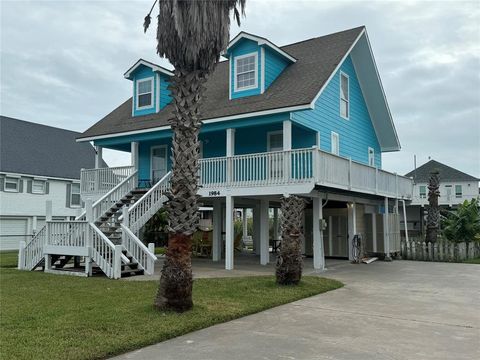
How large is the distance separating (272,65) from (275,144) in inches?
119

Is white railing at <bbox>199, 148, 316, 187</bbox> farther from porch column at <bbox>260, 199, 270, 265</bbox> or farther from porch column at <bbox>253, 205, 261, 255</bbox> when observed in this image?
porch column at <bbox>253, 205, 261, 255</bbox>

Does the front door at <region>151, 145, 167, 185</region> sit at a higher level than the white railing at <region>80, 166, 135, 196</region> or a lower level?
higher

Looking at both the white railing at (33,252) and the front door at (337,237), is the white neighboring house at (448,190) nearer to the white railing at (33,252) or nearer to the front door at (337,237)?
the front door at (337,237)

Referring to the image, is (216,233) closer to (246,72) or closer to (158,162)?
(158,162)

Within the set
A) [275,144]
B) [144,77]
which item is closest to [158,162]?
[144,77]

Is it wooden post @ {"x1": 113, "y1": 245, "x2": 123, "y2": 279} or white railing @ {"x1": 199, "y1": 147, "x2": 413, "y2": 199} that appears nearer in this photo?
wooden post @ {"x1": 113, "y1": 245, "x2": 123, "y2": 279}

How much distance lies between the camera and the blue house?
47.9 feet

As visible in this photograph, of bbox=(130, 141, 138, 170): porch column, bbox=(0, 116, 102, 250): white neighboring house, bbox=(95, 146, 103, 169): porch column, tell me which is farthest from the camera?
bbox=(0, 116, 102, 250): white neighboring house

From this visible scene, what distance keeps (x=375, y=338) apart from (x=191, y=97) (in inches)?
208

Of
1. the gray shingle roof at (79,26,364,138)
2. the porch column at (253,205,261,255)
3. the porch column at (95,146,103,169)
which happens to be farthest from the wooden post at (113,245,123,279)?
the porch column at (253,205,261,255)

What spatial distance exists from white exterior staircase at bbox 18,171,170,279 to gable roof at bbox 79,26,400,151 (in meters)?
3.59

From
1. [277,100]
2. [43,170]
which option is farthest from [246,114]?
[43,170]

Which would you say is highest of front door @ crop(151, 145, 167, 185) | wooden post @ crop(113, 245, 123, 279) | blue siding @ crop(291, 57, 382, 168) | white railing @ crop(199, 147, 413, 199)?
blue siding @ crop(291, 57, 382, 168)

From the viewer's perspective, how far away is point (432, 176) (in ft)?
73.6
